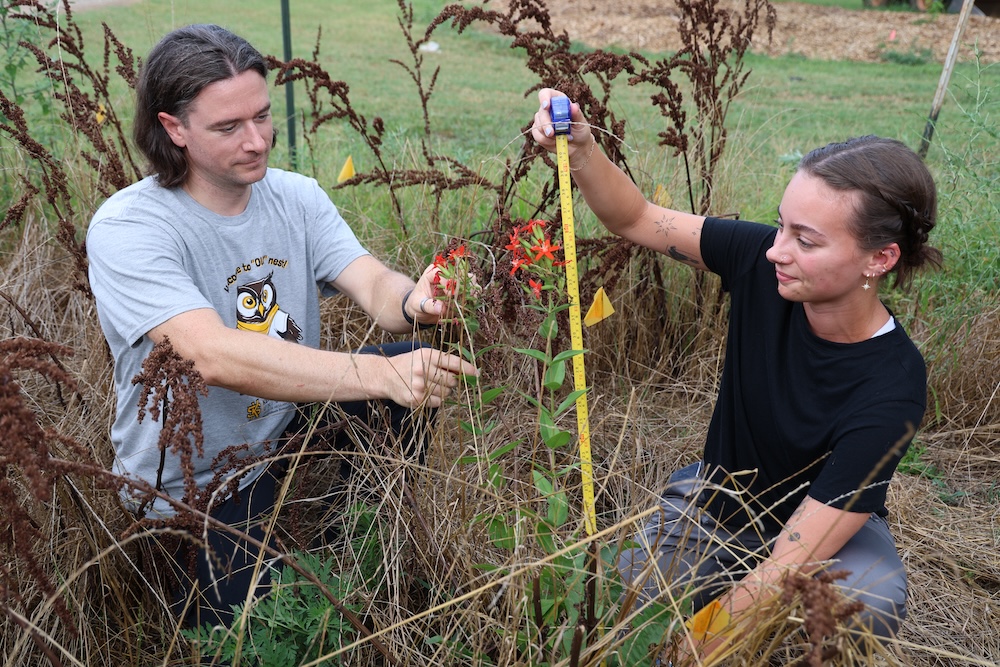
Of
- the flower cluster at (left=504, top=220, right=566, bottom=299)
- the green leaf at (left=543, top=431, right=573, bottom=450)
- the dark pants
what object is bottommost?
the dark pants

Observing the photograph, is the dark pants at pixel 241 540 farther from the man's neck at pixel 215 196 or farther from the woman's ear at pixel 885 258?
the woman's ear at pixel 885 258

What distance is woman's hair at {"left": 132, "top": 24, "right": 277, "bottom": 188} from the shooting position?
7.50 feet

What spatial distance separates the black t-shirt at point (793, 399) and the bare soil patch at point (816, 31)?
10.1 m

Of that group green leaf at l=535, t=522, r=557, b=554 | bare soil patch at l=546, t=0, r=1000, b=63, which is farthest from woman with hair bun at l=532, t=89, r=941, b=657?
bare soil patch at l=546, t=0, r=1000, b=63

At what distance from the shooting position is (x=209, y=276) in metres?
2.38

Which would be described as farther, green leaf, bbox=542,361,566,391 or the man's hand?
the man's hand

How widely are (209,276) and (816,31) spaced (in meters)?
14.1

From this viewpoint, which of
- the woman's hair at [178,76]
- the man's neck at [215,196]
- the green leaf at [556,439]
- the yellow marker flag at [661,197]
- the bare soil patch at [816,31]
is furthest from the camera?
the bare soil patch at [816,31]

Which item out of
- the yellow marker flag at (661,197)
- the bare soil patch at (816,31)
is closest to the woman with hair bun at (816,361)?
the yellow marker flag at (661,197)

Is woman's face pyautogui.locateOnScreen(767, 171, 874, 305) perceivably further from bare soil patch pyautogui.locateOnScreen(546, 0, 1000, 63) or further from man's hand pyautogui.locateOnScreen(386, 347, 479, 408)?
bare soil patch pyautogui.locateOnScreen(546, 0, 1000, 63)

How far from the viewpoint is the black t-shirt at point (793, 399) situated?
194 cm

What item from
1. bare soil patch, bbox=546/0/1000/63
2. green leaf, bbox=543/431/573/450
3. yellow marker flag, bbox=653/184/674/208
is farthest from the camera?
bare soil patch, bbox=546/0/1000/63

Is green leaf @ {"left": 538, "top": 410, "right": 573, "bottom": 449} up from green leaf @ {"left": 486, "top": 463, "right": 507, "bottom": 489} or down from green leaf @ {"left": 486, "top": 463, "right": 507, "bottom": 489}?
up

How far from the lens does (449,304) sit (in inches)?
73.2
